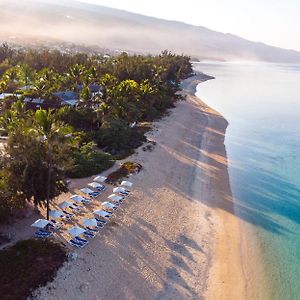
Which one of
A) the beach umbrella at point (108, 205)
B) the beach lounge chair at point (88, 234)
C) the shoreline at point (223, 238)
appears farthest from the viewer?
the beach umbrella at point (108, 205)

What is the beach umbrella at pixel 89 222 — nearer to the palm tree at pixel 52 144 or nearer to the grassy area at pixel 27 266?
the grassy area at pixel 27 266

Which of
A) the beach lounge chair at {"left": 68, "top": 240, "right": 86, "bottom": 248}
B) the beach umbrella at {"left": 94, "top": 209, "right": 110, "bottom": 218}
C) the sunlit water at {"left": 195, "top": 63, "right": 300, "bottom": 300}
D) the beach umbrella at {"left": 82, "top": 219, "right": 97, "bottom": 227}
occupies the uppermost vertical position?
the beach umbrella at {"left": 82, "top": 219, "right": 97, "bottom": 227}

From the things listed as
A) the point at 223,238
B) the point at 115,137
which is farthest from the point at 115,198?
the point at 115,137

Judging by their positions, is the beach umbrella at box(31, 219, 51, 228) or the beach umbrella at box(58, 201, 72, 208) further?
the beach umbrella at box(58, 201, 72, 208)

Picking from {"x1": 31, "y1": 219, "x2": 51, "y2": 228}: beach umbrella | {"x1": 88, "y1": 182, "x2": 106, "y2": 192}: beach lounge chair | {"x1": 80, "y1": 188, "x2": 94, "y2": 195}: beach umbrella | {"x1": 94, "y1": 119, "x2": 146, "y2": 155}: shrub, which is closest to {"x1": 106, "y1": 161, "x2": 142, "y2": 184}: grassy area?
{"x1": 88, "y1": 182, "x2": 106, "y2": 192}: beach lounge chair

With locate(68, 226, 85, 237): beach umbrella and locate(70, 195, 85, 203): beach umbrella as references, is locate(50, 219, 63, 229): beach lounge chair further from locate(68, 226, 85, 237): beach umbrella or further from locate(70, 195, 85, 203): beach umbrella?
locate(70, 195, 85, 203): beach umbrella

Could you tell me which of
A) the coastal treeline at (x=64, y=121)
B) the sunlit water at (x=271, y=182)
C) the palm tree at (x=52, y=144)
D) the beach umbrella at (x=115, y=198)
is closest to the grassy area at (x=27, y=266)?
the coastal treeline at (x=64, y=121)
